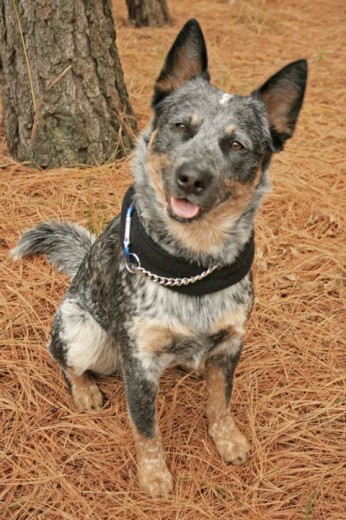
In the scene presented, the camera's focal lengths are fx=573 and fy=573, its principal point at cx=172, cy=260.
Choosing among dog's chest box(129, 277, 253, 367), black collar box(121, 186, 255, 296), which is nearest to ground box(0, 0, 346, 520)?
dog's chest box(129, 277, 253, 367)

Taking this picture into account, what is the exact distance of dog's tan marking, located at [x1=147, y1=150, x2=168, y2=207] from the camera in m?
2.44

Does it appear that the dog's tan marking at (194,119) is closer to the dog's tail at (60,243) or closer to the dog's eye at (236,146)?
the dog's eye at (236,146)

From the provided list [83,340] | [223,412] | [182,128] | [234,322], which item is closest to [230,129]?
[182,128]

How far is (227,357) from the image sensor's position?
2.76m

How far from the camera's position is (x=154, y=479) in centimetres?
266

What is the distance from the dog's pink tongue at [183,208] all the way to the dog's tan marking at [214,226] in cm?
9

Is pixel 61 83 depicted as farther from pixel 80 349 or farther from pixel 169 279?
pixel 169 279

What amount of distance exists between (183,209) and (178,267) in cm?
26

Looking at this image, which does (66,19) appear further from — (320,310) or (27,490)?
(27,490)

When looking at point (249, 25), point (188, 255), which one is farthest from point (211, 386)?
point (249, 25)

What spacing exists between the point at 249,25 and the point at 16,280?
5.27 meters

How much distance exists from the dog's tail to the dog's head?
124 cm

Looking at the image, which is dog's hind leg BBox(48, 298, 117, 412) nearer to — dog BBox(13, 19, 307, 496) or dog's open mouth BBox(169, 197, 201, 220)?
dog BBox(13, 19, 307, 496)

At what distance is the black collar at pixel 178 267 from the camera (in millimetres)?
2467
